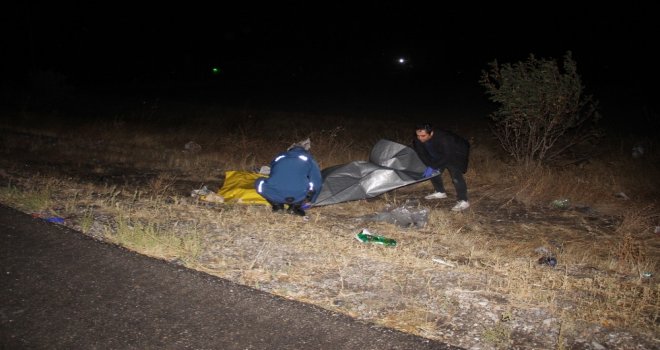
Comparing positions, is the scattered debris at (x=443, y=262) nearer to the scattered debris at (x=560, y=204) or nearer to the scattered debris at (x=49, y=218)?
the scattered debris at (x=560, y=204)

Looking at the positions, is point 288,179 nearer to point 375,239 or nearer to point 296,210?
point 296,210

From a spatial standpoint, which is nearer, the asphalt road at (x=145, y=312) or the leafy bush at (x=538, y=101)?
the asphalt road at (x=145, y=312)

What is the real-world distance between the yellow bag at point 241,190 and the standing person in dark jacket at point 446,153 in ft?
7.12

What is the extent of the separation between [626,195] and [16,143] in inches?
409

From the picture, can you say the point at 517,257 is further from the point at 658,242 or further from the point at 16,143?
the point at 16,143

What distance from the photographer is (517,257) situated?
14.8ft

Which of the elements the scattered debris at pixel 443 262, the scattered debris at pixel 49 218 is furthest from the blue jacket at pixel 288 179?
the scattered debris at pixel 49 218

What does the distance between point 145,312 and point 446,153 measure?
14.0 ft

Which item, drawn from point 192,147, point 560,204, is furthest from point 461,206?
point 192,147

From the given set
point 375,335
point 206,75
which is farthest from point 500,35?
point 375,335

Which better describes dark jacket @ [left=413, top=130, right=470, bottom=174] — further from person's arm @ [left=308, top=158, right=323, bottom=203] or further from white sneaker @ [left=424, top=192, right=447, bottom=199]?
person's arm @ [left=308, top=158, right=323, bottom=203]

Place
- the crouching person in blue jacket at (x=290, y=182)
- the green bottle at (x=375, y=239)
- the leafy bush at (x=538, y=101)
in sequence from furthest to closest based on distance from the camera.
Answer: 1. the leafy bush at (x=538, y=101)
2. the crouching person in blue jacket at (x=290, y=182)
3. the green bottle at (x=375, y=239)

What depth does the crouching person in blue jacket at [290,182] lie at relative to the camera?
5.42 m

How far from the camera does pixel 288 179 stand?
542cm
